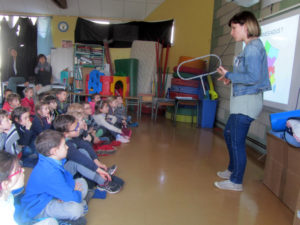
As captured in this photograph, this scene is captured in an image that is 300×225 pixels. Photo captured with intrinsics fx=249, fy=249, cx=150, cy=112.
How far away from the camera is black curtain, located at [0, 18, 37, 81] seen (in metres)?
7.01

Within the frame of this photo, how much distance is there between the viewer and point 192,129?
4.88 m

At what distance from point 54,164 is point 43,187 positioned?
0.15 m

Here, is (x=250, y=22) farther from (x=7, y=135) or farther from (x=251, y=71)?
(x=7, y=135)

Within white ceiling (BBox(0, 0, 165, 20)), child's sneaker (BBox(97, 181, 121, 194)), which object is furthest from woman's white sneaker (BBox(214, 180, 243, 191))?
white ceiling (BBox(0, 0, 165, 20))

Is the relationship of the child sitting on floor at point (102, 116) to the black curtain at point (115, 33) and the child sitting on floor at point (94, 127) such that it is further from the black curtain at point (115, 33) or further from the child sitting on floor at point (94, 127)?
the black curtain at point (115, 33)

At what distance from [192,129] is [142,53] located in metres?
2.83

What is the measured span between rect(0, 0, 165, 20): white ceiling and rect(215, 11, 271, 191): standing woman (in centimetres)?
554

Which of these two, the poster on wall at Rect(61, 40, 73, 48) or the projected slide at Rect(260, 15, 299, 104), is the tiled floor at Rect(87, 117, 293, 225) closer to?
the projected slide at Rect(260, 15, 299, 104)

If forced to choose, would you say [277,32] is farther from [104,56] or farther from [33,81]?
[33,81]

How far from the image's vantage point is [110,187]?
85.3 inches

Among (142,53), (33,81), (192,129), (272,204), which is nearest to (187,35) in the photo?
(142,53)

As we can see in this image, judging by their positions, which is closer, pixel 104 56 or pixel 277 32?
pixel 277 32

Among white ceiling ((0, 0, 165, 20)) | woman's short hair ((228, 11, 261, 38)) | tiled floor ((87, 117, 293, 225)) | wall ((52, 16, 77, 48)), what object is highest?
white ceiling ((0, 0, 165, 20))

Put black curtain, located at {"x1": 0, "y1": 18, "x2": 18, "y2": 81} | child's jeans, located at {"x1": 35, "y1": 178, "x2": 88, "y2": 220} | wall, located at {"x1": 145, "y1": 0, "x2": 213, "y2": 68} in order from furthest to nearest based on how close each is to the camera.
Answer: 1. black curtain, located at {"x1": 0, "y1": 18, "x2": 18, "y2": 81}
2. wall, located at {"x1": 145, "y1": 0, "x2": 213, "y2": 68}
3. child's jeans, located at {"x1": 35, "y1": 178, "x2": 88, "y2": 220}
